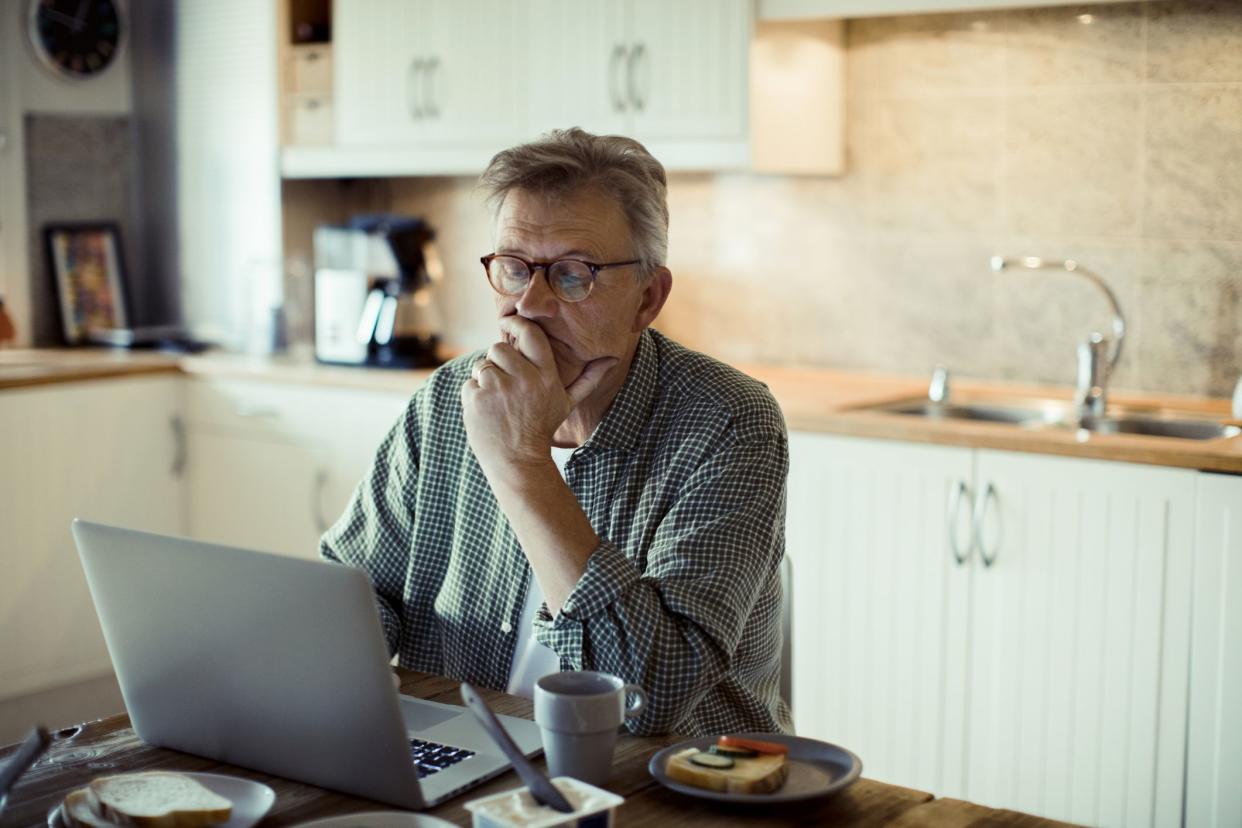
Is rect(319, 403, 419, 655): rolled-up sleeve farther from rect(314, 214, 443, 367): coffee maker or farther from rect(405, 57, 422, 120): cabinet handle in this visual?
rect(405, 57, 422, 120): cabinet handle

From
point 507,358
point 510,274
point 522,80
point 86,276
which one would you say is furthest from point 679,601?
point 86,276

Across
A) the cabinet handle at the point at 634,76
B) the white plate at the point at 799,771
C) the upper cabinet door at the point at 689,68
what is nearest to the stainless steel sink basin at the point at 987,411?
the upper cabinet door at the point at 689,68

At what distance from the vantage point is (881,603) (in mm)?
2793

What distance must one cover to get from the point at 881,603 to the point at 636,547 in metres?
1.22

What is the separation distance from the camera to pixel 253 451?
150 inches

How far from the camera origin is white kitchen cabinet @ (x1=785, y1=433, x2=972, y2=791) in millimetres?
2719

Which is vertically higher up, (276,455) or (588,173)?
(588,173)

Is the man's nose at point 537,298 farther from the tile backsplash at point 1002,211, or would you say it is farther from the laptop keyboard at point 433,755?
the tile backsplash at point 1002,211

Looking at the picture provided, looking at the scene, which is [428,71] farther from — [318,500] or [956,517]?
[956,517]

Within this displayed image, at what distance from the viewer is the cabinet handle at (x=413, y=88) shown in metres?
3.70

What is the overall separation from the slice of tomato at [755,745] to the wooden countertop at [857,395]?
142 cm

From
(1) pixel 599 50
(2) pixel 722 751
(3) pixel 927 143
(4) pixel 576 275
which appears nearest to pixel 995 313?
(3) pixel 927 143

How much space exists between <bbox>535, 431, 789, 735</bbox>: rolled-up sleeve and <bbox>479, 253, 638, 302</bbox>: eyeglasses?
0.28 m

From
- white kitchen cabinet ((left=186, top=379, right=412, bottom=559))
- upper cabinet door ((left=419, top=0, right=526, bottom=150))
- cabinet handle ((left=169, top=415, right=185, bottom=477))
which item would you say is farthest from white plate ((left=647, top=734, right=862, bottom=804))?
cabinet handle ((left=169, top=415, right=185, bottom=477))
